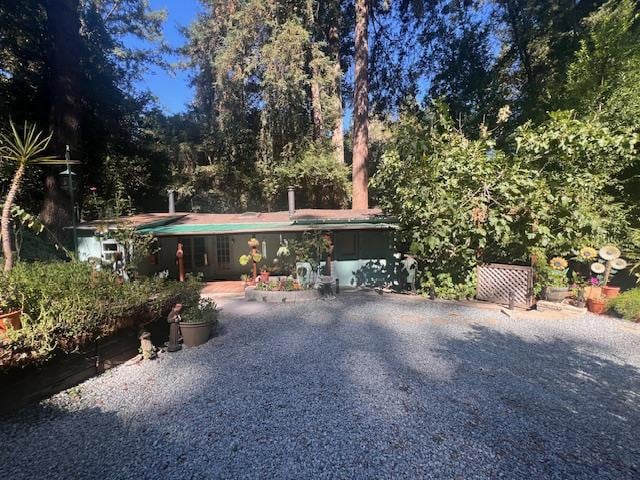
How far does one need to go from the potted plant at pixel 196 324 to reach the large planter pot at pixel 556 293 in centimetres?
870

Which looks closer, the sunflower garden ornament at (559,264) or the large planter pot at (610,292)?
the large planter pot at (610,292)

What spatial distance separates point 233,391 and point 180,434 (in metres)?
0.94

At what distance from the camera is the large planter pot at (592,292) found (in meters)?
8.19

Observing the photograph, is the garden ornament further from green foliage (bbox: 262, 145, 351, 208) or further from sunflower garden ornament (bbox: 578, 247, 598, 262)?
green foliage (bbox: 262, 145, 351, 208)

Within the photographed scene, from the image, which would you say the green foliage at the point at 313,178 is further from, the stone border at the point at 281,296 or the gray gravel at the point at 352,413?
the gray gravel at the point at 352,413

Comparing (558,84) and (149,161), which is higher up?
(558,84)

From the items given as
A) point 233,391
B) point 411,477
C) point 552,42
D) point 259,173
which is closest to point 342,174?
point 259,173

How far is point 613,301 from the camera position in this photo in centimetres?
765

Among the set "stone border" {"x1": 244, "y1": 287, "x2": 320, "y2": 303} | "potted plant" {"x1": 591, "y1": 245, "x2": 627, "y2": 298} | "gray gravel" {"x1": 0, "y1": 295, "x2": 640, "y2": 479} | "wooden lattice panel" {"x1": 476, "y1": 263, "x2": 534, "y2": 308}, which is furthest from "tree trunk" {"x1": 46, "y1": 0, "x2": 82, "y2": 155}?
"potted plant" {"x1": 591, "y1": 245, "x2": 627, "y2": 298}

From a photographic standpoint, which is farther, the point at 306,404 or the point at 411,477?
the point at 306,404

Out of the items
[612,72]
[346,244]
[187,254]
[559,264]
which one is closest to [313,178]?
[346,244]

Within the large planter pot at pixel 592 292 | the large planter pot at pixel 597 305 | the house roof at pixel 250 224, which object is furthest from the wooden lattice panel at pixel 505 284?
the house roof at pixel 250 224

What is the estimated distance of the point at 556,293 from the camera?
8633 mm

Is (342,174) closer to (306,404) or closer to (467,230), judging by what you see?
(467,230)
